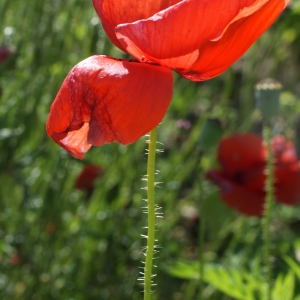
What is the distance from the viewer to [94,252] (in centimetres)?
158

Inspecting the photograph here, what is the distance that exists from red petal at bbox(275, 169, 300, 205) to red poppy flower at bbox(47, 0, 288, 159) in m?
0.74

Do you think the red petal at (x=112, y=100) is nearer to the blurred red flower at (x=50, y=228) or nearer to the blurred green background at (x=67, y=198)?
the blurred green background at (x=67, y=198)

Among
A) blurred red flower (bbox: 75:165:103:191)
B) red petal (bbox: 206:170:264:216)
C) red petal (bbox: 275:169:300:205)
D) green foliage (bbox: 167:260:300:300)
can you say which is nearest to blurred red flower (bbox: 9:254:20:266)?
blurred red flower (bbox: 75:165:103:191)

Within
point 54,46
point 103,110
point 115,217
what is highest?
point 103,110

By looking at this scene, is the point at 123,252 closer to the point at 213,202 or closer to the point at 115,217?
the point at 115,217

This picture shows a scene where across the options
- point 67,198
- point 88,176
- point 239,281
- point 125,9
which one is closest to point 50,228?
point 67,198

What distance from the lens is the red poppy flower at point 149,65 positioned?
1.85 feet

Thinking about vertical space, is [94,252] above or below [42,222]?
below

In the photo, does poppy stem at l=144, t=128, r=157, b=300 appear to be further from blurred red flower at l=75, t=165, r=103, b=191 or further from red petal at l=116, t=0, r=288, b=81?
blurred red flower at l=75, t=165, r=103, b=191

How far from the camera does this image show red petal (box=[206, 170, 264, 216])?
48.5 inches

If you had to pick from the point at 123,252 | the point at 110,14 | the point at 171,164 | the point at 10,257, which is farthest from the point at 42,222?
the point at 110,14

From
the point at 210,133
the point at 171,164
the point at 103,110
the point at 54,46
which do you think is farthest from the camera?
the point at 171,164

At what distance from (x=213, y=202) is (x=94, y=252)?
0.35 meters

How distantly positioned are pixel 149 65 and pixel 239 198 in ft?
2.24
